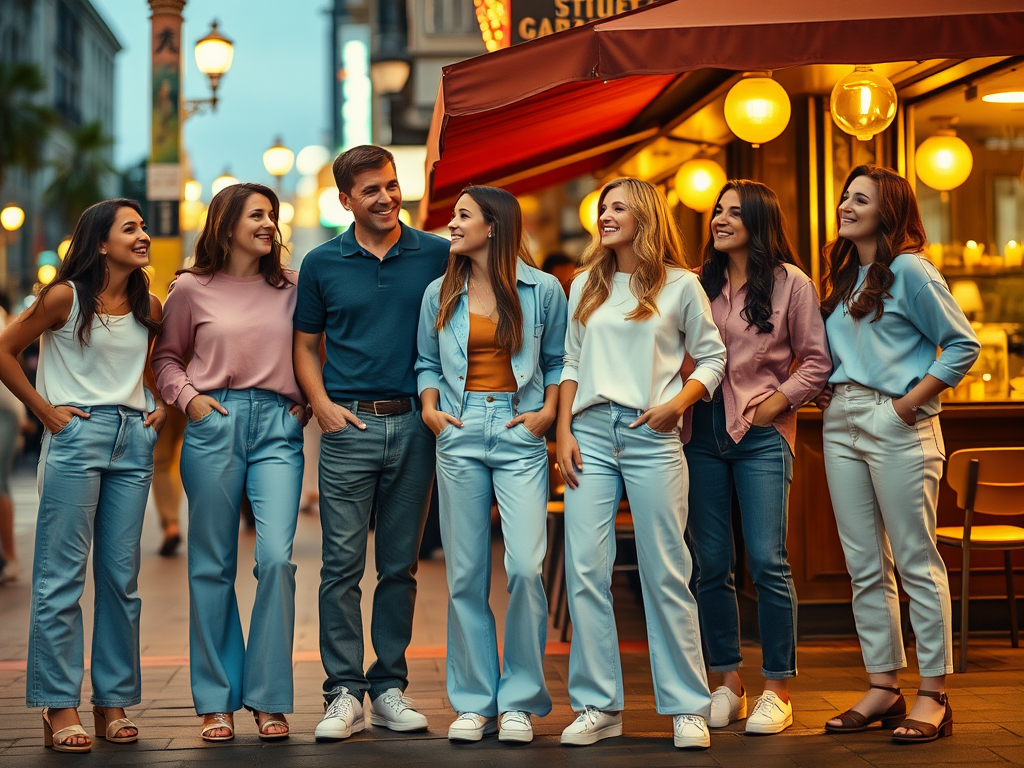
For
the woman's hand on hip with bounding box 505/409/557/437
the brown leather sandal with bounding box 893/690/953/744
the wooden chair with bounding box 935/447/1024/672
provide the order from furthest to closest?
the wooden chair with bounding box 935/447/1024/672 < the woman's hand on hip with bounding box 505/409/557/437 < the brown leather sandal with bounding box 893/690/953/744

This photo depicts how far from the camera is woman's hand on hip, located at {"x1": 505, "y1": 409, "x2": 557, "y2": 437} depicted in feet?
14.6

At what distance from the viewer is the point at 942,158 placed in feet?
24.4

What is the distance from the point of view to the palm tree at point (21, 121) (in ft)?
127

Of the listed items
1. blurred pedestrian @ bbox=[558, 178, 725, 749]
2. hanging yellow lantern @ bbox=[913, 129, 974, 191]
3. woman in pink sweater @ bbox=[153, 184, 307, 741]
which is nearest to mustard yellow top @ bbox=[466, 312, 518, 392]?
blurred pedestrian @ bbox=[558, 178, 725, 749]

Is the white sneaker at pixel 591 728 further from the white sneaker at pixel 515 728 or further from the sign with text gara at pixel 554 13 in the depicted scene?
the sign with text gara at pixel 554 13

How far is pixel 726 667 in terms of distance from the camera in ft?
15.4

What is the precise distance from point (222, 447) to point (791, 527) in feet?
10.7

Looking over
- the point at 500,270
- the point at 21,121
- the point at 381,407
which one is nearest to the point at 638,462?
the point at 500,270

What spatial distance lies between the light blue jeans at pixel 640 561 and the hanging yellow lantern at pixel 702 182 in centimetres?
488

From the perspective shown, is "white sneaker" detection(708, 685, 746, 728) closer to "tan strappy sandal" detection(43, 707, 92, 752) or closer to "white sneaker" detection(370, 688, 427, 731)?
"white sneaker" detection(370, 688, 427, 731)

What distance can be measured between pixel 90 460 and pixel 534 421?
1670 millimetres

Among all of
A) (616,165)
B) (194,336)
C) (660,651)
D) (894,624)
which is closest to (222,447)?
(194,336)

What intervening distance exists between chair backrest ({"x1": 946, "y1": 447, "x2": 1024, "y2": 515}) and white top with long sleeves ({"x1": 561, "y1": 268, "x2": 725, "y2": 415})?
1980 mm

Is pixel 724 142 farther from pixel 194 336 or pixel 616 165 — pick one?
pixel 194 336
